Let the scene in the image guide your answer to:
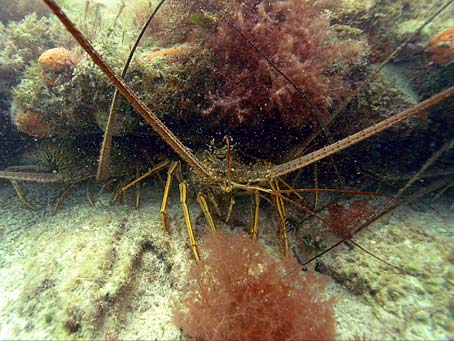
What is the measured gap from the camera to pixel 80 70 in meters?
2.81

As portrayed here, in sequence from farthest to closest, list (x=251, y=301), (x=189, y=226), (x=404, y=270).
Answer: (x=189, y=226)
(x=404, y=270)
(x=251, y=301)

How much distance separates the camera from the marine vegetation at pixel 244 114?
223 centimetres

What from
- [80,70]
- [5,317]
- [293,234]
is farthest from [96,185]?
[293,234]

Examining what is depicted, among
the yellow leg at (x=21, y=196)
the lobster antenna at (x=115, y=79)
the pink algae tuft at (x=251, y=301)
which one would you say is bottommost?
the yellow leg at (x=21, y=196)

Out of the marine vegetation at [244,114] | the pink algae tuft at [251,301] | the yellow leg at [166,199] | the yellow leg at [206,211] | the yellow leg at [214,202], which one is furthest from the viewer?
the yellow leg at [214,202]

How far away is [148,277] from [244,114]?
1.97 m

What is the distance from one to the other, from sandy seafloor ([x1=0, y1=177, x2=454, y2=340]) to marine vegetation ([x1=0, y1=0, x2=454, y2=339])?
0.09m

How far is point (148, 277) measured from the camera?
2.55m

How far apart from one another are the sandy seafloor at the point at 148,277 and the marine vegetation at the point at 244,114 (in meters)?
0.09

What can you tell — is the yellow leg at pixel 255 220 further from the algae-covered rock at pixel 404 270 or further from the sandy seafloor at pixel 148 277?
the algae-covered rock at pixel 404 270

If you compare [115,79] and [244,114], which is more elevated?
[115,79]

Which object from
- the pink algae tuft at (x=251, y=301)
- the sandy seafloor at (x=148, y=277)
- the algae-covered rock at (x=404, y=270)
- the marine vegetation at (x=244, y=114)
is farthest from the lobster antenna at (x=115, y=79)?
the algae-covered rock at (x=404, y=270)

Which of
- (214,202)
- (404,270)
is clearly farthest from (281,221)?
(404,270)

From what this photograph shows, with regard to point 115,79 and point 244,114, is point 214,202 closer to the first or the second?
point 244,114
